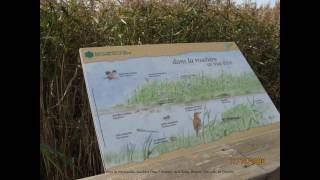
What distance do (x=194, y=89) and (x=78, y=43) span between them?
2.39 feet

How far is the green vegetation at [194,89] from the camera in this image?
179 centimetres

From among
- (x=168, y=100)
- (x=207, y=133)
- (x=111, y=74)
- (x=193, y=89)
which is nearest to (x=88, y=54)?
(x=111, y=74)

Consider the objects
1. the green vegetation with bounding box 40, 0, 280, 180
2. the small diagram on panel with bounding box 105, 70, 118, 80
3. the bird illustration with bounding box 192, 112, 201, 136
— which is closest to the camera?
the small diagram on panel with bounding box 105, 70, 118, 80

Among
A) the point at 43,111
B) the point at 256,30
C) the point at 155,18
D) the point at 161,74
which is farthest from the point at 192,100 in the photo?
the point at 256,30

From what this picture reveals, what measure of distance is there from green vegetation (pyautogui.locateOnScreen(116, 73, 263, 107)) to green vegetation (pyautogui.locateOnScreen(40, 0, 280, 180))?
1.53 feet

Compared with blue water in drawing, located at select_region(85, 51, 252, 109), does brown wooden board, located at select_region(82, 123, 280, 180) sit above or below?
below

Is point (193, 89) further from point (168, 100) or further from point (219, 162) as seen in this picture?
point (219, 162)

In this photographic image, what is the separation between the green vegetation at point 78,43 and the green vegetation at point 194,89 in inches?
18.4

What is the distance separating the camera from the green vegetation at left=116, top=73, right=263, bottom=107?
70.6 inches

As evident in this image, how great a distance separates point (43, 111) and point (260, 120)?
1158mm
